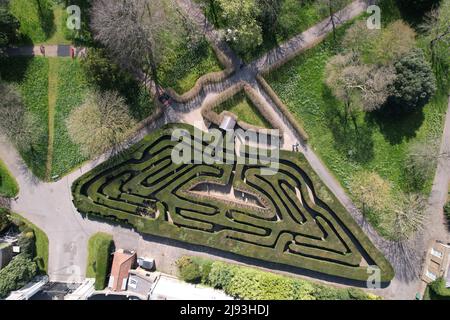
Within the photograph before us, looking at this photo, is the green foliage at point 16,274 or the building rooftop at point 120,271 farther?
the building rooftop at point 120,271

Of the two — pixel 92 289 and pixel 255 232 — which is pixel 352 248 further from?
pixel 92 289

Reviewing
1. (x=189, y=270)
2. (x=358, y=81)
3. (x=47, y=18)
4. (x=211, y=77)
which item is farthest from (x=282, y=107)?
(x=47, y=18)

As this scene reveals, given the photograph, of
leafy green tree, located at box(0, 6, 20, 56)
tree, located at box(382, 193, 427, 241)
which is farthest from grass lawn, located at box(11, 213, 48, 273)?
tree, located at box(382, 193, 427, 241)

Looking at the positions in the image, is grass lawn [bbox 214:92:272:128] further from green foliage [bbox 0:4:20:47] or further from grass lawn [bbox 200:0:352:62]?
green foliage [bbox 0:4:20:47]

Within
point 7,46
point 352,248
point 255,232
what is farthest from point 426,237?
point 7,46

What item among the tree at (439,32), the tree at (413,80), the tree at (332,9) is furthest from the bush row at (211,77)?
the tree at (439,32)

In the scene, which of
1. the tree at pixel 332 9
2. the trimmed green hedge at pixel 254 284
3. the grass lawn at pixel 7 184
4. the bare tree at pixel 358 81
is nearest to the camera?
the bare tree at pixel 358 81

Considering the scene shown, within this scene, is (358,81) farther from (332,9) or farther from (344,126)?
(332,9)

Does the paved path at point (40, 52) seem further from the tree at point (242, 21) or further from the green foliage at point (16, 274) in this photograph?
the green foliage at point (16, 274)
